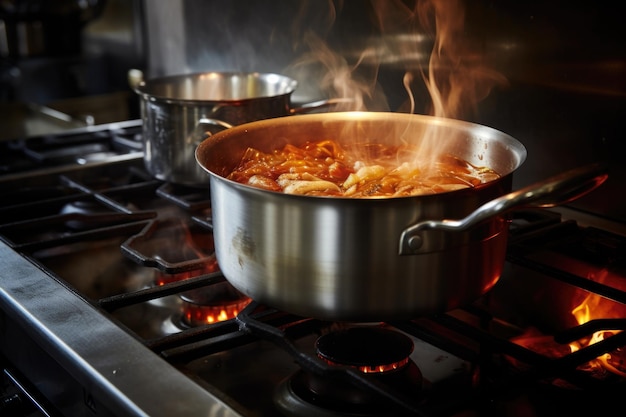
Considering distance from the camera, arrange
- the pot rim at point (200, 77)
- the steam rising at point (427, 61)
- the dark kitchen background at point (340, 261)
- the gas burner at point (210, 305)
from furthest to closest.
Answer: the pot rim at point (200, 77), the steam rising at point (427, 61), the gas burner at point (210, 305), the dark kitchen background at point (340, 261)

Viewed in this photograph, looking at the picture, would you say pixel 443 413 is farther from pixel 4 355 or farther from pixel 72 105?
pixel 72 105

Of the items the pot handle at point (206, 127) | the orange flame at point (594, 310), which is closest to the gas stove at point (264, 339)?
the orange flame at point (594, 310)

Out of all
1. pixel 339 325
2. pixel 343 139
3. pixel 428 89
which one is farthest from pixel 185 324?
pixel 428 89

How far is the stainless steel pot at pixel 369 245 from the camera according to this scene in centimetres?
80

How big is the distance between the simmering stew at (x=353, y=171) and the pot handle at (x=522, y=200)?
0.45ft

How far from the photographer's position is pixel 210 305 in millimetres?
1187

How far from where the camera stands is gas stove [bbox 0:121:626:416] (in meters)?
0.83

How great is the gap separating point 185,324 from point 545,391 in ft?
1.83

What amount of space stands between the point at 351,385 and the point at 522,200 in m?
0.31

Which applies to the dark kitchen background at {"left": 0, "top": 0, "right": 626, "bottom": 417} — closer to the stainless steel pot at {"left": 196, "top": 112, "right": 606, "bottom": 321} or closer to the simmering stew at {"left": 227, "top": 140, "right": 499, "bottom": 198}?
the stainless steel pot at {"left": 196, "top": 112, "right": 606, "bottom": 321}

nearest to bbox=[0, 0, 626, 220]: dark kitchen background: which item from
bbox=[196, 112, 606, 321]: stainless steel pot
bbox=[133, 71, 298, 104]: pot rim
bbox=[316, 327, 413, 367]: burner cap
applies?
bbox=[133, 71, 298, 104]: pot rim

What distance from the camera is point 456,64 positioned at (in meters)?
1.39

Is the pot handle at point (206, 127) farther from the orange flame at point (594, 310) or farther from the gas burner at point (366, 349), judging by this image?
the orange flame at point (594, 310)

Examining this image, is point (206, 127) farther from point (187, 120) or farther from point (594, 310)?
point (594, 310)
